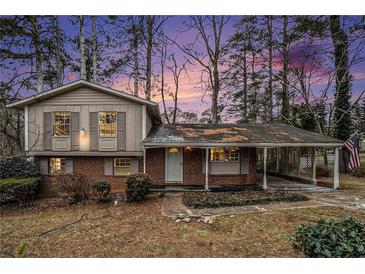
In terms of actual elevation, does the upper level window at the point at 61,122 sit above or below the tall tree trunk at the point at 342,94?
below

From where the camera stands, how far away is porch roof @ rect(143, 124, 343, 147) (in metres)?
9.30

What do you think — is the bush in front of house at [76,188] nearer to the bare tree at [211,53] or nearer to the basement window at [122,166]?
the basement window at [122,166]

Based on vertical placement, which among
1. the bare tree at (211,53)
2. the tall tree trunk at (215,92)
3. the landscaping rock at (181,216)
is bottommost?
the landscaping rock at (181,216)

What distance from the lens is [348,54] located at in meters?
12.9

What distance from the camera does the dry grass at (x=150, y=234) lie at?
175 inches

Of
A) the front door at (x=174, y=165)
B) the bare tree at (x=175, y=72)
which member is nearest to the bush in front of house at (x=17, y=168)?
the front door at (x=174, y=165)

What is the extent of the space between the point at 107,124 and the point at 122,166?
199cm

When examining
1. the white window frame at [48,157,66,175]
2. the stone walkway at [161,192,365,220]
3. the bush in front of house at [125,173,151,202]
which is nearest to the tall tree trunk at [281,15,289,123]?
the stone walkway at [161,192,365,220]

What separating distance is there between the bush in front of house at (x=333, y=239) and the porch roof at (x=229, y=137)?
6078 millimetres

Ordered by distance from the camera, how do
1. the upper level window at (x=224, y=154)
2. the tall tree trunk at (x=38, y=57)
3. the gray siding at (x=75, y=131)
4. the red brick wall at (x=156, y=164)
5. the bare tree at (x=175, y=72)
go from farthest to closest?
1. the bare tree at (x=175, y=72)
2. the tall tree trunk at (x=38, y=57)
3. the upper level window at (x=224, y=154)
4. the red brick wall at (x=156, y=164)
5. the gray siding at (x=75, y=131)

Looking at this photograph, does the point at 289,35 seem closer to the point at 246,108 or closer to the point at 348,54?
the point at 348,54

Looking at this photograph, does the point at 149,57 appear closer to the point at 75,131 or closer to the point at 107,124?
the point at 107,124

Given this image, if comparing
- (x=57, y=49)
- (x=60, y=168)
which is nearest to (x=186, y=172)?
(x=60, y=168)
